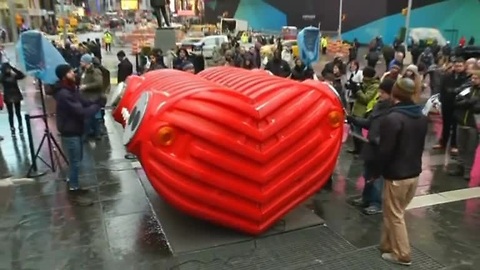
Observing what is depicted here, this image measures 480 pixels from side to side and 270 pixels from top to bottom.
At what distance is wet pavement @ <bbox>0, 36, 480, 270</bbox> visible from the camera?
4516 mm

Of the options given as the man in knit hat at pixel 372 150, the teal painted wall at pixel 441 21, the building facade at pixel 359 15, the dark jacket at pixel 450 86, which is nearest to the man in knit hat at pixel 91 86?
the man in knit hat at pixel 372 150

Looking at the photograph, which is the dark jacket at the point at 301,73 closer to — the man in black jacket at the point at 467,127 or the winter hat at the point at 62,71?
the man in black jacket at the point at 467,127

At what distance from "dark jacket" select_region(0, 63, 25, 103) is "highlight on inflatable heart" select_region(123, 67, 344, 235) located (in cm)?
568

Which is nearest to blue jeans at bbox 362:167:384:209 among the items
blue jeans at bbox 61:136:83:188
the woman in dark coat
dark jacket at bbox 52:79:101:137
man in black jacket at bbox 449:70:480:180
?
man in black jacket at bbox 449:70:480:180

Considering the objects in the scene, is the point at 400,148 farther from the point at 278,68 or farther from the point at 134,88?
the point at 278,68

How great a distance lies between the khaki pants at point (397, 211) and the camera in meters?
4.11

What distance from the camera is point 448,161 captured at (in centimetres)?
777

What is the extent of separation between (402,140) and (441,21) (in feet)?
111

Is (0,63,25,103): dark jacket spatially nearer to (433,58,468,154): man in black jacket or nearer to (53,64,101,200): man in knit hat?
(53,64,101,200): man in knit hat

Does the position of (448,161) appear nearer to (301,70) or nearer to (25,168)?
(301,70)

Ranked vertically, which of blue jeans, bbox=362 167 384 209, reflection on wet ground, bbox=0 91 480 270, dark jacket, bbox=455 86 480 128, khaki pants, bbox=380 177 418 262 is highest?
dark jacket, bbox=455 86 480 128

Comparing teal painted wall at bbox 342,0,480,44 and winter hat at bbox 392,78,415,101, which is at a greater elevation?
teal painted wall at bbox 342,0,480,44

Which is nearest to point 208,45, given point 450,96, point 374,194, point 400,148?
point 450,96

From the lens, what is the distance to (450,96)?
7.88m
